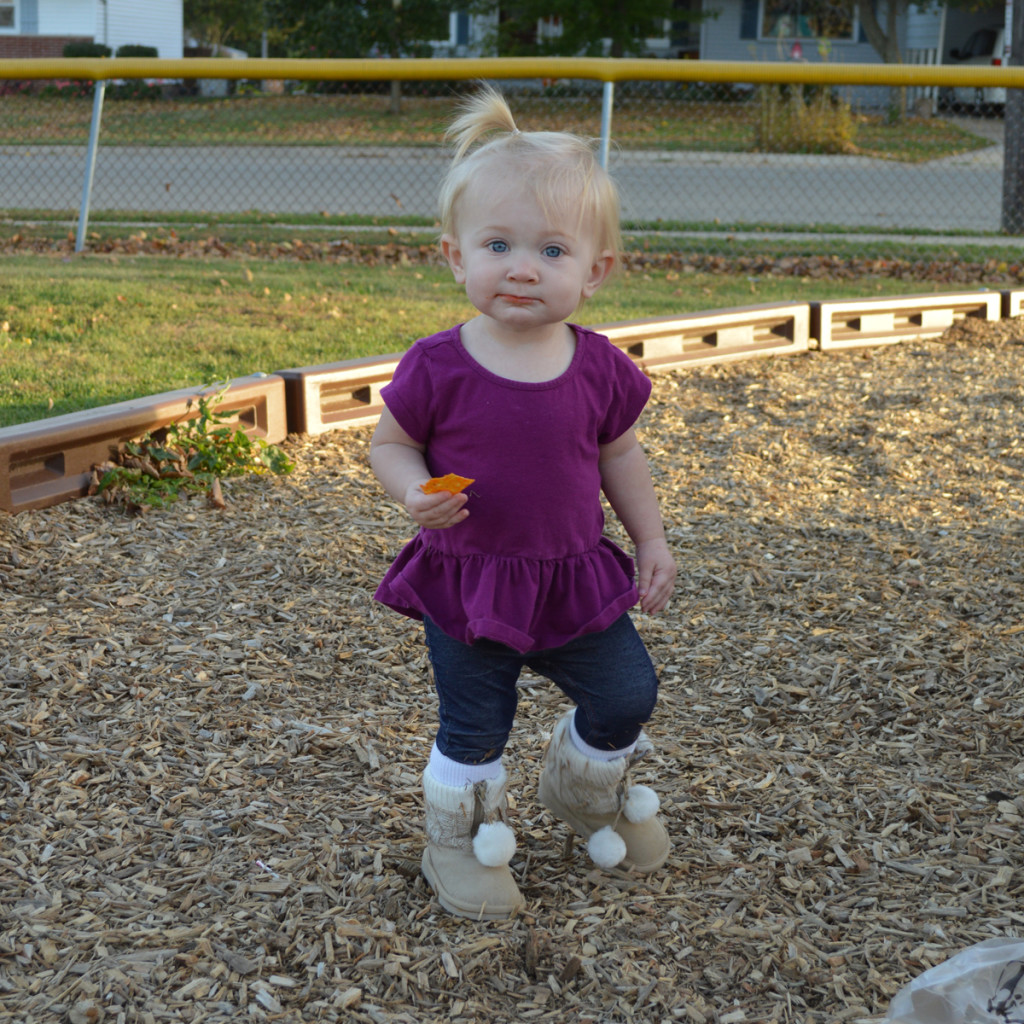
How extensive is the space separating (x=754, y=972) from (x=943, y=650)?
1482mm

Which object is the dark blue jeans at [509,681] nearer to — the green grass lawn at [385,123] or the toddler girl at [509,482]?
the toddler girl at [509,482]

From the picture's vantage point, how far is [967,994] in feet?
5.88

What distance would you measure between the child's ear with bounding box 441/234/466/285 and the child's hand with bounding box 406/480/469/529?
41cm

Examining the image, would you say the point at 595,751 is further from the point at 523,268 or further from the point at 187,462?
the point at 187,462

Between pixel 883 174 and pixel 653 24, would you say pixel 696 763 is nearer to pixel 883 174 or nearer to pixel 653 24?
pixel 883 174

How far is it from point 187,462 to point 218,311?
2.71 m

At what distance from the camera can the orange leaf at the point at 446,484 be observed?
192 cm

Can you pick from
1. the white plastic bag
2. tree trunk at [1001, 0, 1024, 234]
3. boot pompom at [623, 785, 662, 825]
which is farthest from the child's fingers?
tree trunk at [1001, 0, 1024, 234]

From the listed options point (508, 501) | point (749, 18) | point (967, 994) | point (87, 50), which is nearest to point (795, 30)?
→ point (749, 18)

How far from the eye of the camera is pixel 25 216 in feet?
36.0

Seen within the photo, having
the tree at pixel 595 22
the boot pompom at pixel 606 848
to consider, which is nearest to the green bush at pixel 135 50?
the tree at pixel 595 22

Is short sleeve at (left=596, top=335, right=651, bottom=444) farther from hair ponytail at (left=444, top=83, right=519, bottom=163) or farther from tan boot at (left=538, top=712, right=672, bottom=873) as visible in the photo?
tan boot at (left=538, top=712, right=672, bottom=873)

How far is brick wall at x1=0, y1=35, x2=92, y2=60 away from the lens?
3100 centimetres

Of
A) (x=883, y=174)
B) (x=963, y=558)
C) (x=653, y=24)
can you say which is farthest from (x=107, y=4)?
(x=963, y=558)
